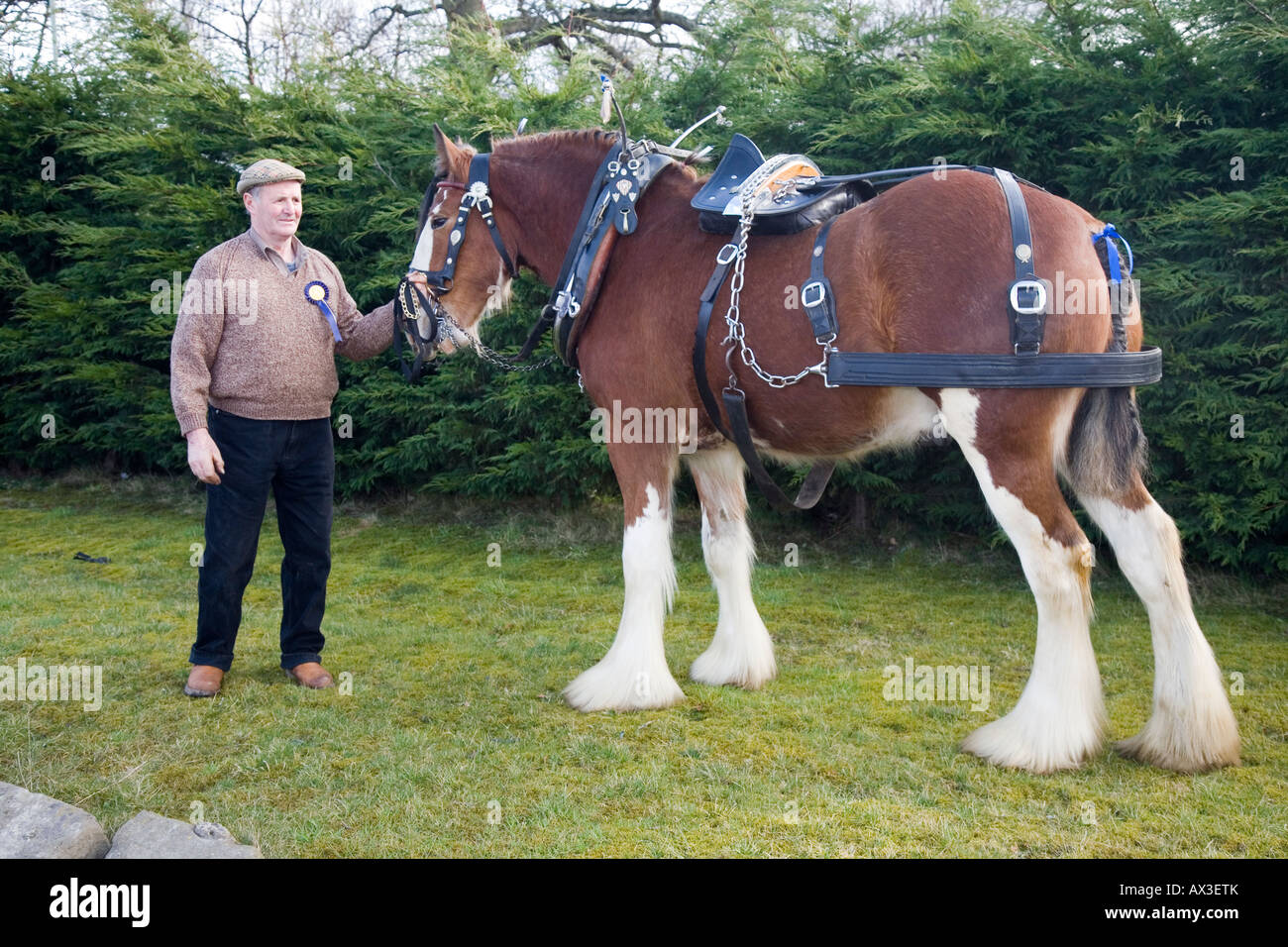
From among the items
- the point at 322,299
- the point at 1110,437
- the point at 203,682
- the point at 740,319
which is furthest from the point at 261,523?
the point at 1110,437

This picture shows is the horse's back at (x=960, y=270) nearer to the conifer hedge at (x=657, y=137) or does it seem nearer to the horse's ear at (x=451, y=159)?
the horse's ear at (x=451, y=159)

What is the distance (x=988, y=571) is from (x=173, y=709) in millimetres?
4375

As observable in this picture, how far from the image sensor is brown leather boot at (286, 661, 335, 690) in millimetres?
4211

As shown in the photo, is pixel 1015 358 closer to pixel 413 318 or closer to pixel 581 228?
pixel 581 228

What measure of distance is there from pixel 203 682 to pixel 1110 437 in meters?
3.50

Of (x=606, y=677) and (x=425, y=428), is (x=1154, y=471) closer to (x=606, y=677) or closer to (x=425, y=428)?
(x=606, y=677)

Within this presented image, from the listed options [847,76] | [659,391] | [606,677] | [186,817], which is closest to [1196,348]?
[847,76]

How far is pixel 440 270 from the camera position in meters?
4.14

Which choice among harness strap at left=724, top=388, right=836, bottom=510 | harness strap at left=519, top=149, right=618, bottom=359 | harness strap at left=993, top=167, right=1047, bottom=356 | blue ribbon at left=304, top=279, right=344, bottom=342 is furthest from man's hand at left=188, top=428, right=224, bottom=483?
harness strap at left=993, top=167, right=1047, bottom=356

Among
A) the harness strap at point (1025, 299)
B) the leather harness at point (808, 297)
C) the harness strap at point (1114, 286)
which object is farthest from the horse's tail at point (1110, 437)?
the harness strap at point (1025, 299)

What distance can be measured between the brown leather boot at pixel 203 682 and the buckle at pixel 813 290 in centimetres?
277

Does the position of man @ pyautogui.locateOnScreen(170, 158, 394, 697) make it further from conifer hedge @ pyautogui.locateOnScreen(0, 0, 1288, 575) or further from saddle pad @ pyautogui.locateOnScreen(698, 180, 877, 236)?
conifer hedge @ pyautogui.locateOnScreen(0, 0, 1288, 575)

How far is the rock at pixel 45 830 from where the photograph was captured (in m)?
2.50

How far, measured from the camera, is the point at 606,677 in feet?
12.9
